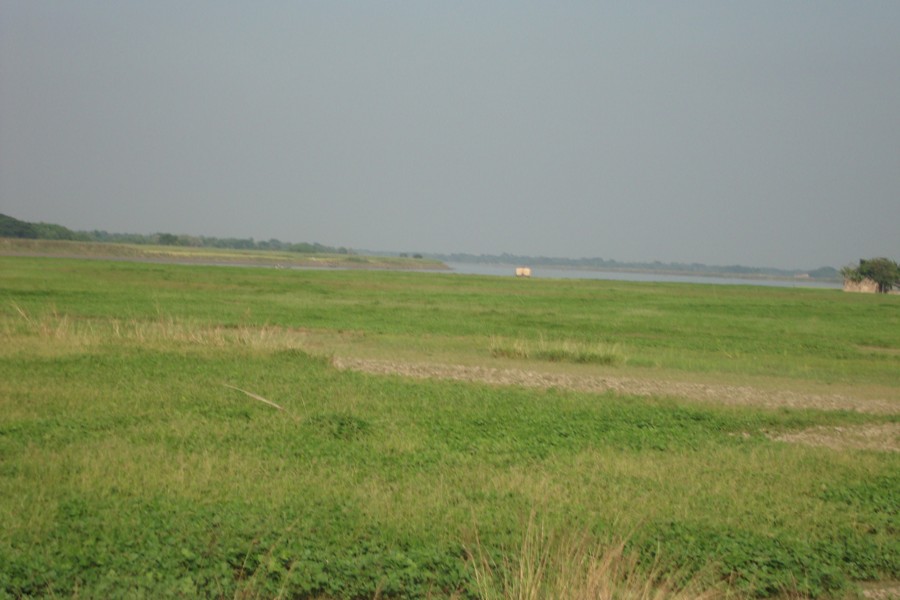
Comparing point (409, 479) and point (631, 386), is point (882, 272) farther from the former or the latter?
point (409, 479)

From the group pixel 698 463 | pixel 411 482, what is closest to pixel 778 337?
pixel 698 463

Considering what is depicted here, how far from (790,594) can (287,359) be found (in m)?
11.5

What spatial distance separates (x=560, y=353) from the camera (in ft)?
66.4

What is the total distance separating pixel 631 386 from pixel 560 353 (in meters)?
Answer: 4.40

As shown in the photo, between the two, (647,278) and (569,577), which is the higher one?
(647,278)

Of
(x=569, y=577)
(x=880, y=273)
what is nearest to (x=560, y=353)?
(x=569, y=577)

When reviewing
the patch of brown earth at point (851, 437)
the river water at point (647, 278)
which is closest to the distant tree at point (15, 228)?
the river water at point (647, 278)

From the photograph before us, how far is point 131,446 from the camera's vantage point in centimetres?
941

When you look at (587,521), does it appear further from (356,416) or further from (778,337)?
(778,337)

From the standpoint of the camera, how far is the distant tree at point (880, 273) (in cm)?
6719

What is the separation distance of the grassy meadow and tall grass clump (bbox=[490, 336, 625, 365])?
121 mm

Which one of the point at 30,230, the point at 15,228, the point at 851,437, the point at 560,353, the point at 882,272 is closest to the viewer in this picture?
the point at 851,437

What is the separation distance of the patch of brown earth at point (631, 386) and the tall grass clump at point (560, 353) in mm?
2384

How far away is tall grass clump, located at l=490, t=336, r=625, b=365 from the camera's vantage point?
1986 centimetres
